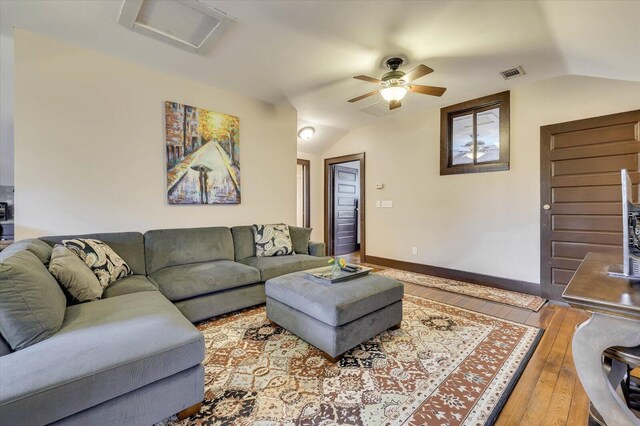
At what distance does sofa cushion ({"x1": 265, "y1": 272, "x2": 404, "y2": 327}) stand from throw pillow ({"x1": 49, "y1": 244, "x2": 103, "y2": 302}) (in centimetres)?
125

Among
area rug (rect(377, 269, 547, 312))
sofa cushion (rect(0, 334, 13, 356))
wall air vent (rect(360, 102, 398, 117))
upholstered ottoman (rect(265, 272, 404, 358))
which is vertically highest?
wall air vent (rect(360, 102, 398, 117))

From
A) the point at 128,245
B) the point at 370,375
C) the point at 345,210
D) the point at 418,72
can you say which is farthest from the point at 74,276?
the point at 345,210

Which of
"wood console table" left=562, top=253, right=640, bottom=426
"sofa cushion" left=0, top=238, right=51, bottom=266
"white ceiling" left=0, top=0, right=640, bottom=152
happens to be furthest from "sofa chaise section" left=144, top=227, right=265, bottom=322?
"wood console table" left=562, top=253, right=640, bottom=426

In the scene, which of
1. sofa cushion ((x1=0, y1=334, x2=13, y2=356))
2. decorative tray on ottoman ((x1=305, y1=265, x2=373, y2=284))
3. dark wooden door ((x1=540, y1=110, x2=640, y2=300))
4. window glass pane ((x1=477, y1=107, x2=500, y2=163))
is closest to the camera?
sofa cushion ((x1=0, y1=334, x2=13, y2=356))

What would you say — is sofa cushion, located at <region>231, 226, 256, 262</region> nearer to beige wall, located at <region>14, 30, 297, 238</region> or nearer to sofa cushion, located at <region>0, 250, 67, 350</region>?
beige wall, located at <region>14, 30, 297, 238</region>

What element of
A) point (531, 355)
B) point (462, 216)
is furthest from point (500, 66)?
point (531, 355)

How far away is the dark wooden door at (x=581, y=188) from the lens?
285 centimetres

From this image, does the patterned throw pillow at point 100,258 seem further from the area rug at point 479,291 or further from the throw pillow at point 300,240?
the area rug at point 479,291

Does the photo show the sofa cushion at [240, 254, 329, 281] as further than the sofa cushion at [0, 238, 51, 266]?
Yes

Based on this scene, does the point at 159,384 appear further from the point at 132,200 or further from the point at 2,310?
the point at 132,200

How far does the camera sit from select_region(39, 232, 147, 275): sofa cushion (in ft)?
8.49

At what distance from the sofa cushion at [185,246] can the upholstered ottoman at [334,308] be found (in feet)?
3.58

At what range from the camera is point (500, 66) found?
2.93 metres

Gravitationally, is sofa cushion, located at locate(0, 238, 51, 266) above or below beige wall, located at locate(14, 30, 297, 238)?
below
